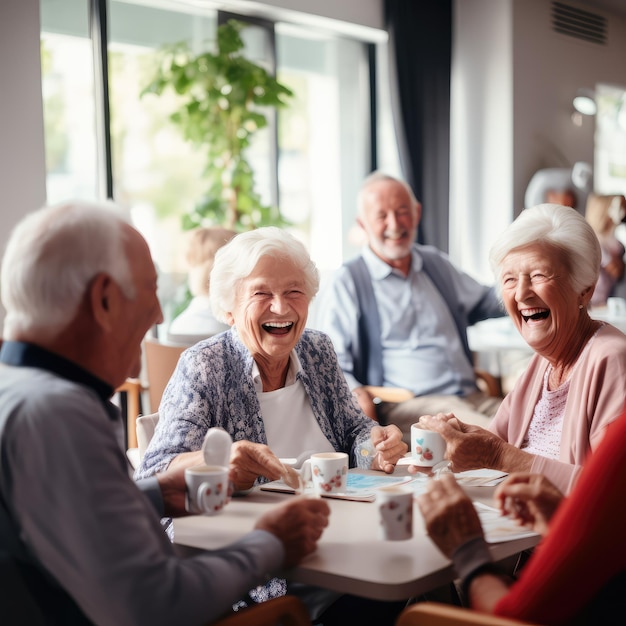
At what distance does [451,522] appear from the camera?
57.8 inches

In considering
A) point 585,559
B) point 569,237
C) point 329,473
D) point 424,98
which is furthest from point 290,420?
point 424,98

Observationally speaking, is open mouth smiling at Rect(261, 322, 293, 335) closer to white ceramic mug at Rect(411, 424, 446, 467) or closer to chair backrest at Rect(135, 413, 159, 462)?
chair backrest at Rect(135, 413, 159, 462)

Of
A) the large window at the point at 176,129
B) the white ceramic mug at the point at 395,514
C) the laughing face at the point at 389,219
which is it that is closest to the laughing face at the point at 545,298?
the white ceramic mug at the point at 395,514

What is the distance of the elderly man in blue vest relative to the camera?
13.6 feet

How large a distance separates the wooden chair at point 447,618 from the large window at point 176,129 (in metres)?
3.53

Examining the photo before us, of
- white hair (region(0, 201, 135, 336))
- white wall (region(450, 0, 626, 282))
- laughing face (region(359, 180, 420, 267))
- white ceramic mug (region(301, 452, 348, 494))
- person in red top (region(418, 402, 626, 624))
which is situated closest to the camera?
person in red top (region(418, 402, 626, 624))

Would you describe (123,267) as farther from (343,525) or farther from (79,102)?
(79,102)

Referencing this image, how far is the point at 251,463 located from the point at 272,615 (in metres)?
0.52

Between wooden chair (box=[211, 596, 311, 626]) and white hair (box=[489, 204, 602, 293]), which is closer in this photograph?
wooden chair (box=[211, 596, 311, 626])

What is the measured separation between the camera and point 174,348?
10.7 ft

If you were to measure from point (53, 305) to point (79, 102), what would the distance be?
3.65 m

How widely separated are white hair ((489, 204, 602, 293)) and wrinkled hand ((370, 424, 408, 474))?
0.60m

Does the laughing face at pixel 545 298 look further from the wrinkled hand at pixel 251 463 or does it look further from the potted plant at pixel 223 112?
the potted plant at pixel 223 112

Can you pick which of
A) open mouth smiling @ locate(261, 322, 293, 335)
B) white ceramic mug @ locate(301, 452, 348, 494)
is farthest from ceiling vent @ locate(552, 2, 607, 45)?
white ceramic mug @ locate(301, 452, 348, 494)
